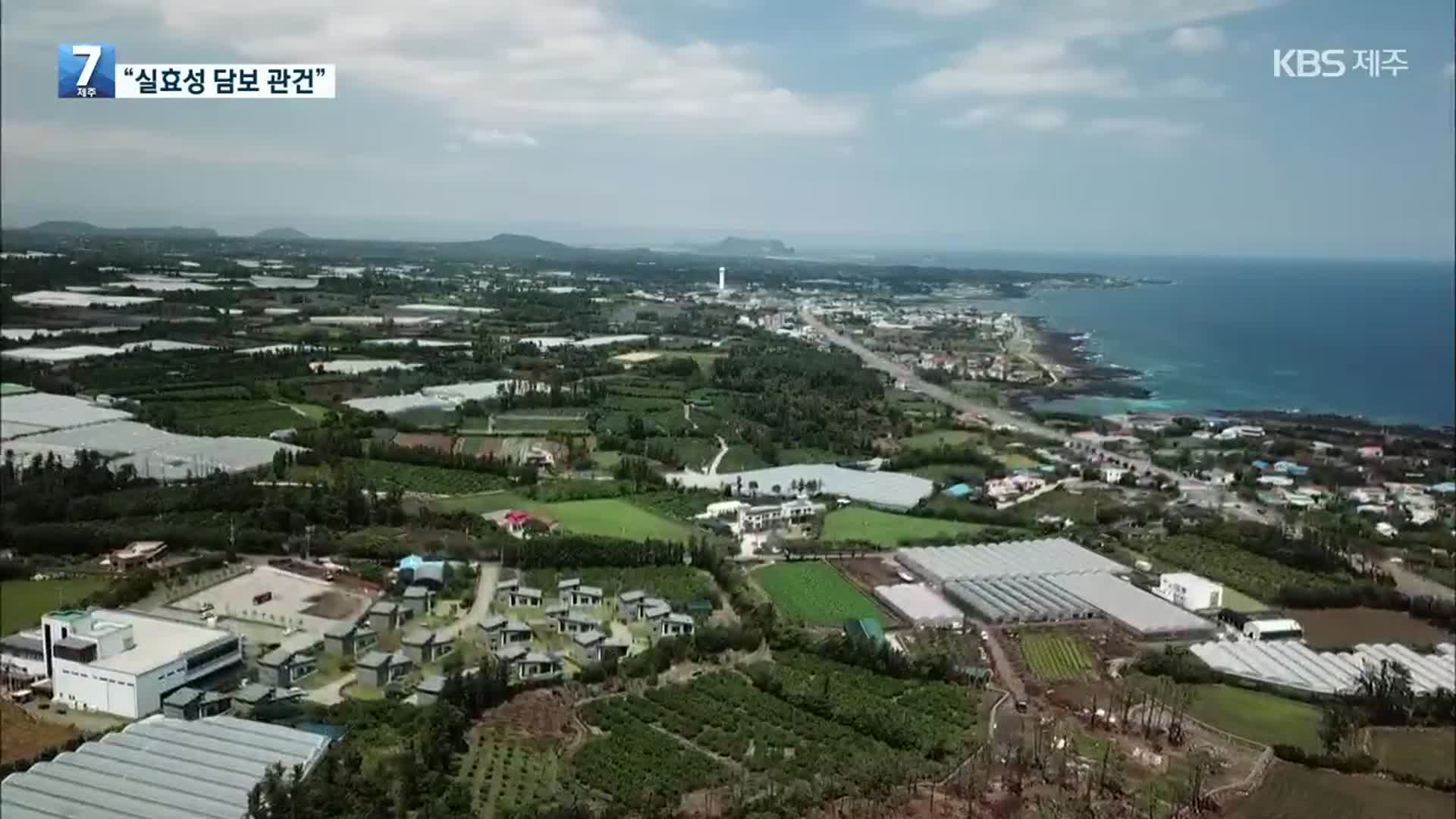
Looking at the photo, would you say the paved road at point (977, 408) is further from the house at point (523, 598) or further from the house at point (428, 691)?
the house at point (428, 691)

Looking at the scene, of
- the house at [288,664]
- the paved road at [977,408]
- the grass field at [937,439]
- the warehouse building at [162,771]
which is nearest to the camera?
the warehouse building at [162,771]

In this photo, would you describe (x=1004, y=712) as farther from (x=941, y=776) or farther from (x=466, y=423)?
(x=466, y=423)

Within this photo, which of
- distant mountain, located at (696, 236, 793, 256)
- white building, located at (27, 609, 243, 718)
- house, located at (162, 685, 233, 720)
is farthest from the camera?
distant mountain, located at (696, 236, 793, 256)

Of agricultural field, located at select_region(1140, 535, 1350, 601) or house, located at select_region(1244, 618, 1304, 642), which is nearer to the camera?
house, located at select_region(1244, 618, 1304, 642)

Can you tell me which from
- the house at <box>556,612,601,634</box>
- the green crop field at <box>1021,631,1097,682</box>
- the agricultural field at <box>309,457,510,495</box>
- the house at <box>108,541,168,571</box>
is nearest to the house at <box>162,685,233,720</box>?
the house at <box>556,612,601,634</box>

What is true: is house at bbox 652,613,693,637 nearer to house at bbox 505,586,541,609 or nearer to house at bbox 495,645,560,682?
house at bbox 495,645,560,682

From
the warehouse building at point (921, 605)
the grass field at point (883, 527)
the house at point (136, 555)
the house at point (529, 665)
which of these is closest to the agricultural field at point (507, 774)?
the house at point (529, 665)
